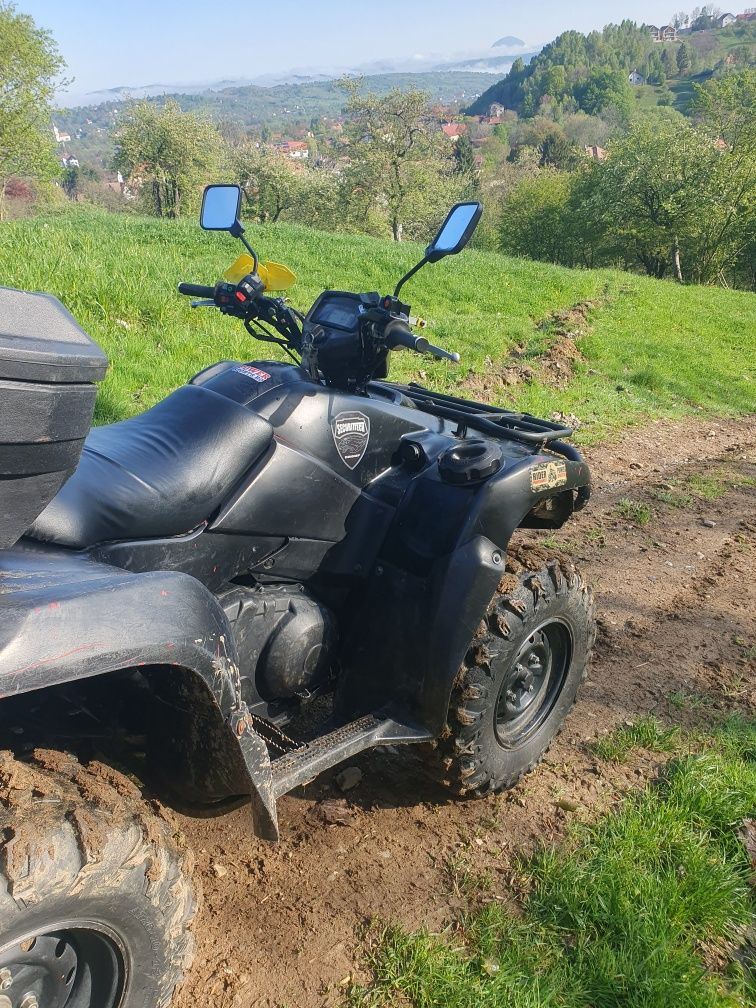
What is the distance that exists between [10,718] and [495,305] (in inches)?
437

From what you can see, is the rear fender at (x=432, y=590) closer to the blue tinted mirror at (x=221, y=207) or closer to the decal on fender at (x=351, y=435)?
the decal on fender at (x=351, y=435)

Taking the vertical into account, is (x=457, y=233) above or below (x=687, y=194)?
above

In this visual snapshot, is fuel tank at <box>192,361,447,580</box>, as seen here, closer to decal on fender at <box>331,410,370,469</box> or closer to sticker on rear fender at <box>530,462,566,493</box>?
decal on fender at <box>331,410,370,469</box>

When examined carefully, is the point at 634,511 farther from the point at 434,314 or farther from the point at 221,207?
the point at 434,314

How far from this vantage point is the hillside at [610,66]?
144250 mm

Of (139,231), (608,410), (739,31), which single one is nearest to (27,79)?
(139,231)

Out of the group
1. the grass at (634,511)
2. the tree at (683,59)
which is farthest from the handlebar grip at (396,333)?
the tree at (683,59)

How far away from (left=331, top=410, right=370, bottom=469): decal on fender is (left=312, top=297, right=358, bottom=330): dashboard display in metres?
0.31

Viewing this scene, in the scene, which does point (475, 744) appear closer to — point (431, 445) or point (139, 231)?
point (431, 445)

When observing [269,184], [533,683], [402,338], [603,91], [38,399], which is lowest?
[269,184]

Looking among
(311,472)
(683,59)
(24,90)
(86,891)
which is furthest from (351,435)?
(683,59)

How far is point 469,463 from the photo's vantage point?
242cm

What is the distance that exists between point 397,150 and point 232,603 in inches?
2000

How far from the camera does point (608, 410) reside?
8.21m
